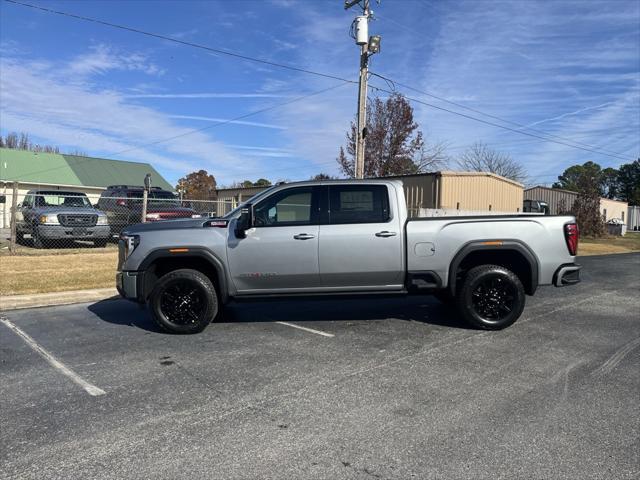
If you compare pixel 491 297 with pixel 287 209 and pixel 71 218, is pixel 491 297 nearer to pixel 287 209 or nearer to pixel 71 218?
pixel 287 209

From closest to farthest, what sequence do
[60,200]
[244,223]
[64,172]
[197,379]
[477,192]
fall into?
[197,379]
[244,223]
[60,200]
[477,192]
[64,172]

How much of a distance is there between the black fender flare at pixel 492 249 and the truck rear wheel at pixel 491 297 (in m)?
0.21

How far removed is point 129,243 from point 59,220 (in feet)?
26.3

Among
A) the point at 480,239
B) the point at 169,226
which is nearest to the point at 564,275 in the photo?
the point at 480,239

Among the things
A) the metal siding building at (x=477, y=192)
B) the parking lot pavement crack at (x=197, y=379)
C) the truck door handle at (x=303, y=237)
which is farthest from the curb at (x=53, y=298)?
the metal siding building at (x=477, y=192)

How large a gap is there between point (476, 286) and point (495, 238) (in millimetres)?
643

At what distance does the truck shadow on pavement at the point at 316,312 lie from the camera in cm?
684

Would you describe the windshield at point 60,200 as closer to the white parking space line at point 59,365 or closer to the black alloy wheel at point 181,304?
the white parking space line at point 59,365

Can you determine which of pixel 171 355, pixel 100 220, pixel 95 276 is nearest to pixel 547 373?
pixel 171 355

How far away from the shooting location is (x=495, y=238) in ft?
20.2

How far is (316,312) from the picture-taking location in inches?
290

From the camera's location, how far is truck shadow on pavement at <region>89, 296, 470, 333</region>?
684 centimetres

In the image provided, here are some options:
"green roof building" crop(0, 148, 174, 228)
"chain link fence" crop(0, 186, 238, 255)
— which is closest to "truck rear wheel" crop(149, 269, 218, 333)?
"chain link fence" crop(0, 186, 238, 255)

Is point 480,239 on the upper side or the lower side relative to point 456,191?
lower
